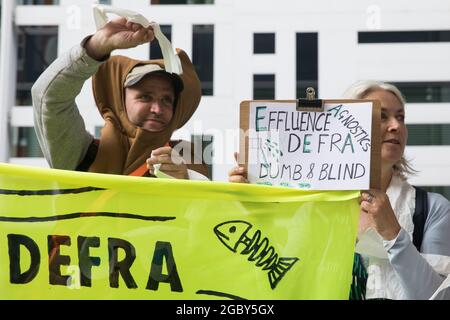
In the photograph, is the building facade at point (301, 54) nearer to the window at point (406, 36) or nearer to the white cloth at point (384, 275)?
the window at point (406, 36)

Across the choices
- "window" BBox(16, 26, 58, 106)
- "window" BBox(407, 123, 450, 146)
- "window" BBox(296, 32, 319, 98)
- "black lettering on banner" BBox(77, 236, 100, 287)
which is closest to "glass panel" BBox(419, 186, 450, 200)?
"window" BBox(407, 123, 450, 146)

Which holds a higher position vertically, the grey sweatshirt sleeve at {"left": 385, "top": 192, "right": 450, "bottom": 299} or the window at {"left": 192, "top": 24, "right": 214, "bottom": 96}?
the window at {"left": 192, "top": 24, "right": 214, "bottom": 96}

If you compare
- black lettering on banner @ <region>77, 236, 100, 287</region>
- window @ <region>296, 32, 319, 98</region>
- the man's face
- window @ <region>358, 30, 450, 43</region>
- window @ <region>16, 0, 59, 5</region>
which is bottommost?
black lettering on banner @ <region>77, 236, 100, 287</region>

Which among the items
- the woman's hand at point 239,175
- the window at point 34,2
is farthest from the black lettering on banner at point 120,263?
the window at point 34,2

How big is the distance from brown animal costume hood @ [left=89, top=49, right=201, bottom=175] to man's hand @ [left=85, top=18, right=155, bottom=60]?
20cm

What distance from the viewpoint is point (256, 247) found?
1503mm

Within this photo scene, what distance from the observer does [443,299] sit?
1560mm

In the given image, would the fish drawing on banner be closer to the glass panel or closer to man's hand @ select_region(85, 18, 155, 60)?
man's hand @ select_region(85, 18, 155, 60)

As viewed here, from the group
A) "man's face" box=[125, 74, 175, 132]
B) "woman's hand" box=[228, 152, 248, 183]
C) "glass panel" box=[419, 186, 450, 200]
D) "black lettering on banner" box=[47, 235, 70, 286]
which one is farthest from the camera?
"glass panel" box=[419, 186, 450, 200]

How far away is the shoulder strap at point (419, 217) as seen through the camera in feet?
5.60

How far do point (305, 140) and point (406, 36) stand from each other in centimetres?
174

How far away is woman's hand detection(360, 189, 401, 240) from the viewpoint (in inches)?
60.7

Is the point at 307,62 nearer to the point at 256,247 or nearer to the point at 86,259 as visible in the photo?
the point at 256,247
